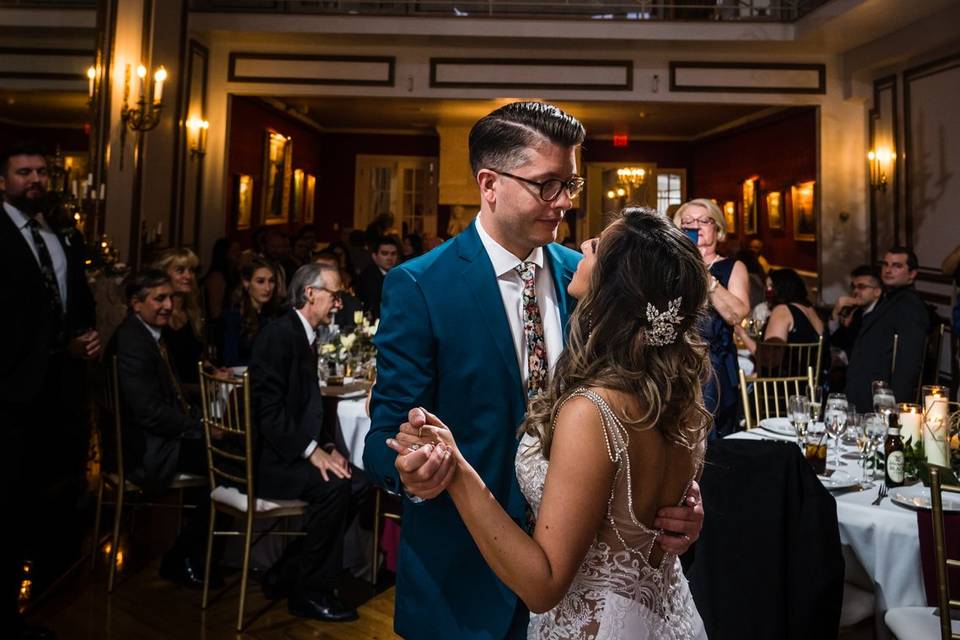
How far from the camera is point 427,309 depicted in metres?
1.47

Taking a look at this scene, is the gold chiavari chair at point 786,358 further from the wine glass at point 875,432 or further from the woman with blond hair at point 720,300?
the wine glass at point 875,432

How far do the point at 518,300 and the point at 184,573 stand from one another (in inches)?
111

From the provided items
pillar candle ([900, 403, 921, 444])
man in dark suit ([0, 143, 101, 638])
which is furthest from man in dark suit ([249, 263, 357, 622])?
pillar candle ([900, 403, 921, 444])

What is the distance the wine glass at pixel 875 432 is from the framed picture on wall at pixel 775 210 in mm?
8878

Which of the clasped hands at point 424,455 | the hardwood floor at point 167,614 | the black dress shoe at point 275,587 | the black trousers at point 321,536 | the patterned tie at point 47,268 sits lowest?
the hardwood floor at point 167,614

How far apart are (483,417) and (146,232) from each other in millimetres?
6323

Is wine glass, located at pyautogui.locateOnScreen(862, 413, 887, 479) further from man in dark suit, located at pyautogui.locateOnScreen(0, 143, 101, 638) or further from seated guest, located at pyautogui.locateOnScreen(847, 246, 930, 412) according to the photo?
man in dark suit, located at pyautogui.locateOnScreen(0, 143, 101, 638)

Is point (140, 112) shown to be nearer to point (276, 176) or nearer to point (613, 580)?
point (276, 176)

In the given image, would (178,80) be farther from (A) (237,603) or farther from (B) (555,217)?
(B) (555,217)

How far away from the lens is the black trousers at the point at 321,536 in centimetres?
341

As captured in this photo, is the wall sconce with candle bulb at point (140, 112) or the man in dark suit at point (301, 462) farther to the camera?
the wall sconce with candle bulb at point (140, 112)

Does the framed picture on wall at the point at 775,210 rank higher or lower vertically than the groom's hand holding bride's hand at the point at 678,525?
higher

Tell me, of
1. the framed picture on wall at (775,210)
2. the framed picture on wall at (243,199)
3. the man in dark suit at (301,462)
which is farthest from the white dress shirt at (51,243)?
the framed picture on wall at (775,210)

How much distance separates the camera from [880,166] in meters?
8.41
